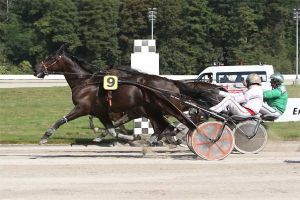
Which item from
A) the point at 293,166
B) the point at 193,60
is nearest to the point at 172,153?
the point at 293,166

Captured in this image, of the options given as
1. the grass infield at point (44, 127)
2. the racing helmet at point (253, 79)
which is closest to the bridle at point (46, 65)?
the grass infield at point (44, 127)

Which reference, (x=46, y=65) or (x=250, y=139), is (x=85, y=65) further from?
Answer: (x=250, y=139)

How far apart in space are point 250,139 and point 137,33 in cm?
6890

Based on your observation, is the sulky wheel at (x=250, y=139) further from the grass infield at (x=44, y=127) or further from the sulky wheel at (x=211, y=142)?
the grass infield at (x=44, y=127)

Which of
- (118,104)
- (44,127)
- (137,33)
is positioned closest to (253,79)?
(118,104)

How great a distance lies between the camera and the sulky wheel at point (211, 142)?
37.7ft

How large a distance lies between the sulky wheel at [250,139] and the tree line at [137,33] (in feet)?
202

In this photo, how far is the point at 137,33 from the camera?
3182 inches

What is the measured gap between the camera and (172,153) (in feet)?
42.4

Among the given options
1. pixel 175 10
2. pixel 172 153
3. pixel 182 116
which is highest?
pixel 175 10

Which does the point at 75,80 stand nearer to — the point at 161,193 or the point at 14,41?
the point at 161,193

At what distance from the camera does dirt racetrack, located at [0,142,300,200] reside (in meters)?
8.06

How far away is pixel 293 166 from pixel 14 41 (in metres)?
71.0

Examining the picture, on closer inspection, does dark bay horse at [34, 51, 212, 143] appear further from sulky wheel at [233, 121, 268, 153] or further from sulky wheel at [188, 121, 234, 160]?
sulky wheel at [233, 121, 268, 153]
